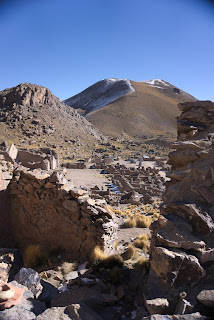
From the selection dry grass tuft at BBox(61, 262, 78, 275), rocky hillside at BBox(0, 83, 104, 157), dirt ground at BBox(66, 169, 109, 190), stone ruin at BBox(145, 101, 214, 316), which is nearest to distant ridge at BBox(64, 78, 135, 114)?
rocky hillside at BBox(0, 83, 104, 157)

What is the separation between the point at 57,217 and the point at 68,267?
1426 mm

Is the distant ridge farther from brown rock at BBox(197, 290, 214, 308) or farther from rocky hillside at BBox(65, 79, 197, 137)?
brown rock at BBox(197, 290, 214, 308)

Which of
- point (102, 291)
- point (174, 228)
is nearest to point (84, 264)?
point (102, 291)

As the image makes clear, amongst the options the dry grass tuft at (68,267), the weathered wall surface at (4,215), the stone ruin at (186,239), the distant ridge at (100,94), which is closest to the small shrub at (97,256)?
the dry grass tuft at (68,267)

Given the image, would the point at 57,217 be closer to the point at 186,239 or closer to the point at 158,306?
the point at 186,239

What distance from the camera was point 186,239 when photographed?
3516 millimetres

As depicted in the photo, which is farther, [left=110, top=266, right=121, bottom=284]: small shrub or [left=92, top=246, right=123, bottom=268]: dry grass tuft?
[left=92, top=246, right=123, bottom=268]: dry grass tuft

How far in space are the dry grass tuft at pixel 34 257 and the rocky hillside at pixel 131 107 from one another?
7997 centimetres

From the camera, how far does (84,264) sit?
219 inches

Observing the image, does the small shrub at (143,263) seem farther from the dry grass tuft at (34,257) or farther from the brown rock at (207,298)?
the dry grass tuft at (34,257)

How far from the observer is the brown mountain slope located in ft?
300

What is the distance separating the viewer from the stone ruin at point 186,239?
2.96m

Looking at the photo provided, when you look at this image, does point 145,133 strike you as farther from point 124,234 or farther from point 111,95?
point 124,234

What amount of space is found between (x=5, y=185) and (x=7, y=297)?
466 centimetres
